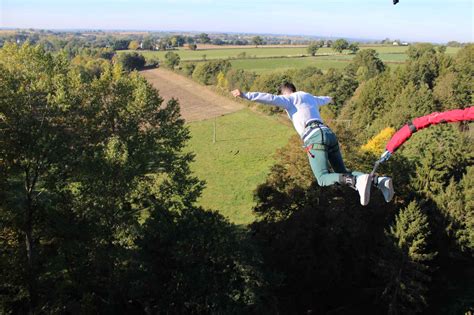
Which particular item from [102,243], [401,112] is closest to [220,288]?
[102,243]

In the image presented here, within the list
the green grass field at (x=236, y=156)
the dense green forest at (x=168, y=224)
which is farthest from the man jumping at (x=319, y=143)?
the green grass field at (x=236, y=156)

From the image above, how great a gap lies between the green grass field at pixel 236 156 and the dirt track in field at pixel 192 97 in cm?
378

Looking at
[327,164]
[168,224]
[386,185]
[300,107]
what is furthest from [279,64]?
[386,185]

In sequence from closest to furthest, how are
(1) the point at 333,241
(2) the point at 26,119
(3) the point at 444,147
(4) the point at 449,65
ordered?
(2) the point at 26,119
(1) the point at 333,241
(3) the point at 444,147
(4) the point at 449,65

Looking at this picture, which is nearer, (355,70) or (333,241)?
(333,241)

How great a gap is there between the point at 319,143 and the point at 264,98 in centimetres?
146

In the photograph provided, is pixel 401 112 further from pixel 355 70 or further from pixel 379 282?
pixel 355 70

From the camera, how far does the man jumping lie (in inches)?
293

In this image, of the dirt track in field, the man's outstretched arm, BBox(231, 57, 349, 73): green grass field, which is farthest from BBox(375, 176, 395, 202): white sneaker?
BBox(231, 57, 349, 73): green grass field

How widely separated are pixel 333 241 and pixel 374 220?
193 inches

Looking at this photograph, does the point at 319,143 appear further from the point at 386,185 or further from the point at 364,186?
the point at 386,185

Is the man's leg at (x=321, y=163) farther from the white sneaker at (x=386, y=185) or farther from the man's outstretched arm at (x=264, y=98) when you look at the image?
the man's outstretched arm at (x=264, y=98)

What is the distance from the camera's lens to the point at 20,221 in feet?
63.6

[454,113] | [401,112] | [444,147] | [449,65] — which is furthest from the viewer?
[449,65]
